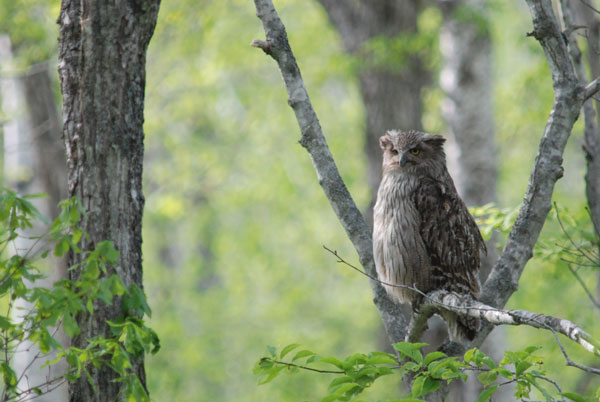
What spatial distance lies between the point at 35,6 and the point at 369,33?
5.20m

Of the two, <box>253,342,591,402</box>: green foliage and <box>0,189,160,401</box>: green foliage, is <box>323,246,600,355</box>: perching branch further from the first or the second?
<box>0,189,160,401</box>: green foliage

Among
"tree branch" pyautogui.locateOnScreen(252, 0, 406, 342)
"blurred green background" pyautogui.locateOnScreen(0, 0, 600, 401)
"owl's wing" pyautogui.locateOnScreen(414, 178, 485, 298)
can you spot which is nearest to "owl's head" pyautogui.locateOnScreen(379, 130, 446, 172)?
"owl's wing" pyautogui.locateOnScreen(414, 178, 485, 298)

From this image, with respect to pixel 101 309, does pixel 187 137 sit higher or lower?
higher

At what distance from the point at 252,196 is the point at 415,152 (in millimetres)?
12630

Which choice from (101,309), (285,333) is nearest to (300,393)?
(285,333)

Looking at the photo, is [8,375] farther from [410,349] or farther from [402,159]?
[402,159]

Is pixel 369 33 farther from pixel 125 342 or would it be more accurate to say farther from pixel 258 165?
pixel 258 165

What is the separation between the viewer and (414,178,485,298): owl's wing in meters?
4.50

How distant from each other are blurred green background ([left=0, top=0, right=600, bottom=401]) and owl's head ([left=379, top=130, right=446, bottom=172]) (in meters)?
4.74

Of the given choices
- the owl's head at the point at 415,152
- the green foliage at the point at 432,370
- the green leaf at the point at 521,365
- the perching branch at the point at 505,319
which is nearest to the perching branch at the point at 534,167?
the perching branch at the point at 505,319

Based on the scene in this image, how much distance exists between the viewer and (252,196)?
17.3 metres

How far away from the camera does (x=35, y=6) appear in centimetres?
982

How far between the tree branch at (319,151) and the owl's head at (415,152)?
3.12 ft

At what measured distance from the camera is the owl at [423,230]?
14.8 feet
